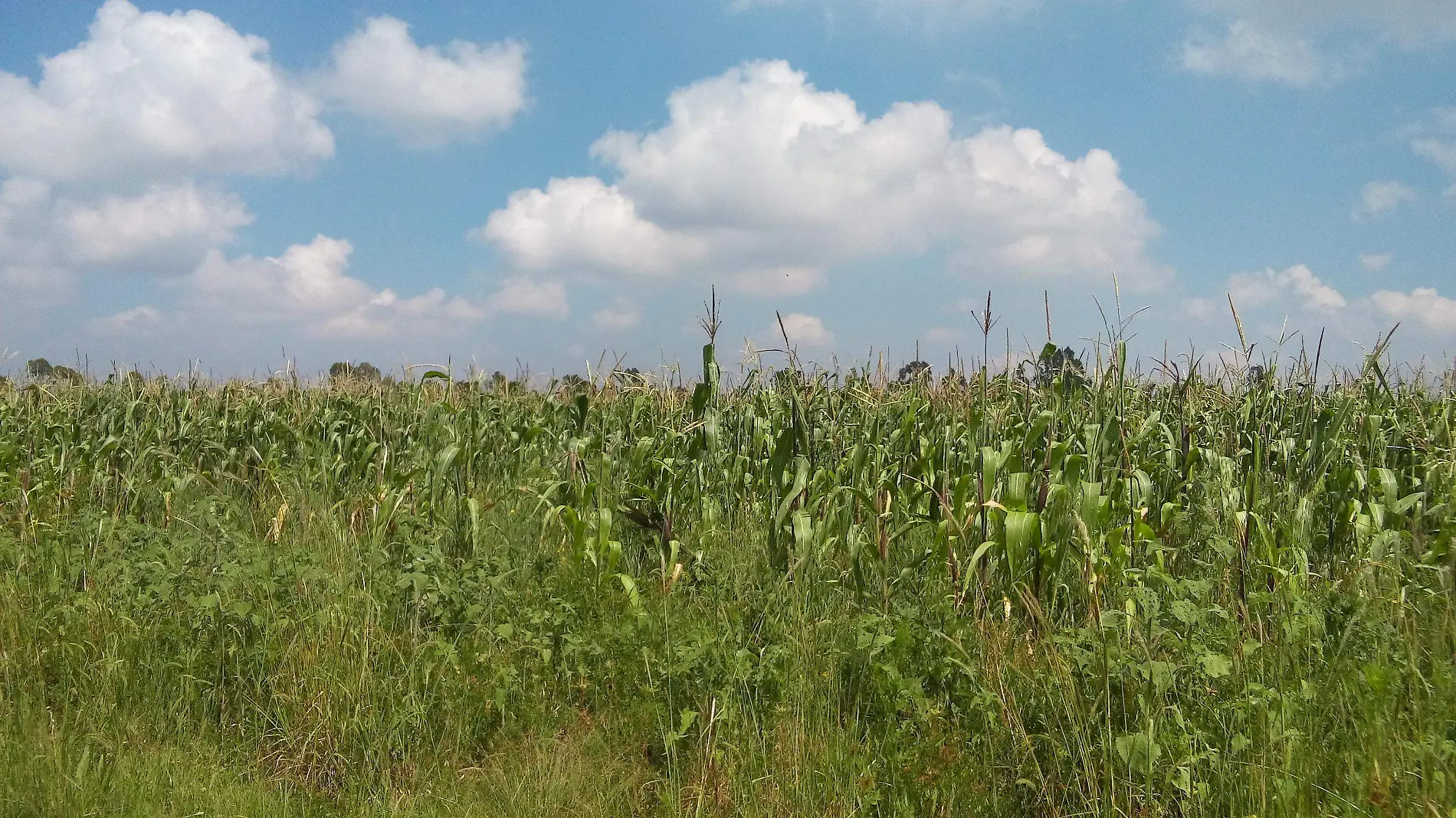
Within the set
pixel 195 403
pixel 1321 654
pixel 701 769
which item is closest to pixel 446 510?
pixel 701 769

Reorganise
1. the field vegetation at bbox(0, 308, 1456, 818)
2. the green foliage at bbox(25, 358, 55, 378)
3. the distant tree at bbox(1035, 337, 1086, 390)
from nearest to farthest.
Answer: the field vegetation at bbox(0, 308, 1456, 818), the distant tree at bbox(1035, 337, 1086, 390), the green foliage at bbox(25, 358, 55, 378)

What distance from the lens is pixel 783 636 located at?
163 inches

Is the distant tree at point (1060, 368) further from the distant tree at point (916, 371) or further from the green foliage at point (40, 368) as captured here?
the green foliage at point (40, 368)

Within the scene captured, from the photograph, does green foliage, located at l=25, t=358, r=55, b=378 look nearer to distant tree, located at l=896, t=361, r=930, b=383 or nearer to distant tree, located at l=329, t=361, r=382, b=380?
distant tree, located at l=329, t=361, r=382, b=380

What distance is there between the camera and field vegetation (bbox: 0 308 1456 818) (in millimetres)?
3377

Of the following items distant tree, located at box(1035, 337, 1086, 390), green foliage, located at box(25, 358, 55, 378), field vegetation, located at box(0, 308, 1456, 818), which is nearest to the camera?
field vegetation, located at box(0, 308, 1456, 818)

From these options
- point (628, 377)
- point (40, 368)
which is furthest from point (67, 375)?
point (628, 377)

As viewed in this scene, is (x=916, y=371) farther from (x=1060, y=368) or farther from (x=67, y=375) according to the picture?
(x=67, y=375)

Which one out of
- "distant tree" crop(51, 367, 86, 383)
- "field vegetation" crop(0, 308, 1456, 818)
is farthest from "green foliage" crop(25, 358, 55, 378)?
"field vegetation" crop(0, 308, 1456, 818)

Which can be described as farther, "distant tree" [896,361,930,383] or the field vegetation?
"distant tree" [896,361,930,383]

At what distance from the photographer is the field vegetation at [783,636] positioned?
11.1 feet

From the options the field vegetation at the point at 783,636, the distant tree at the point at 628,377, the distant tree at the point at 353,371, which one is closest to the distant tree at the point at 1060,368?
the field vegetation at the point at 783,636

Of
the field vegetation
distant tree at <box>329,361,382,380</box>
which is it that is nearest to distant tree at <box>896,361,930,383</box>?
the field vegetation

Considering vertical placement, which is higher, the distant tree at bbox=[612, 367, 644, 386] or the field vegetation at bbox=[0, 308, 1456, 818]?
the distant tree at bbox=[612, 367, 644, 386]
